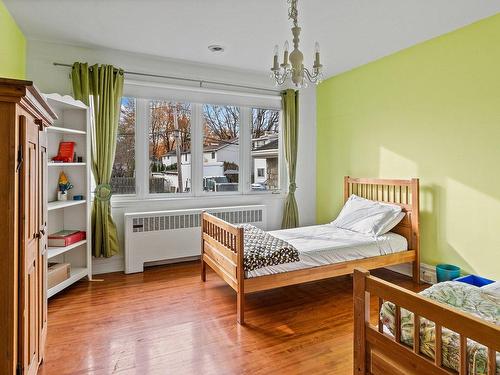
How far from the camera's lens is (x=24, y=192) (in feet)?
4.65

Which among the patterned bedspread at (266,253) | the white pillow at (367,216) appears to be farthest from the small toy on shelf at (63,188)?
the white pillow at (367,216)

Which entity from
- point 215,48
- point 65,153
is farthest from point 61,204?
point 215,48

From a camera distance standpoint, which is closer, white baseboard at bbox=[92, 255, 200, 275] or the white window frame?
white baseboard at bbox=[92, 255, 200, 275]

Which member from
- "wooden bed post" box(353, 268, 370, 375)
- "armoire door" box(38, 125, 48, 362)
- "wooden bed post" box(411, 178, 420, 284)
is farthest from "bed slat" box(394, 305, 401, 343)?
"wooden bed post" box(411, 178, 420, 284)

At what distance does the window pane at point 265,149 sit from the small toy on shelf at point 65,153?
2294 millimetres

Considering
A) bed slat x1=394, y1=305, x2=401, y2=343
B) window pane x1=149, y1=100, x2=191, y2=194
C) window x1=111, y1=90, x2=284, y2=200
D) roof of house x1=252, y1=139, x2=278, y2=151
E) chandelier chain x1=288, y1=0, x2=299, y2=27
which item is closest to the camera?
bed slat x1=394, y1=305, x2=401, y2=343

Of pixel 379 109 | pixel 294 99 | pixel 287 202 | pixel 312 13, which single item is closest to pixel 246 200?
pixel 287 202

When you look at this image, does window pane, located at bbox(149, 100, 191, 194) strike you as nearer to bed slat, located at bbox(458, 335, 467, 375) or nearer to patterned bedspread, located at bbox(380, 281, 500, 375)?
patterned bedspread, located at bbox(380, 281, 500, 375)

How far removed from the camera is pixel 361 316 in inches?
60.6

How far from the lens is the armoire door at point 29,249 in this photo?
1.41 metres

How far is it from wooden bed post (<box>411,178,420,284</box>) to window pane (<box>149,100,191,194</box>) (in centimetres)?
267

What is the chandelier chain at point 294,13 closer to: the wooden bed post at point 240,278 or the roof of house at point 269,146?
the wooden bed post at point 240,278

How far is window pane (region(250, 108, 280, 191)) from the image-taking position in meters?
4.64

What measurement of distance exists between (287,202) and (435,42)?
2569 millimetres
